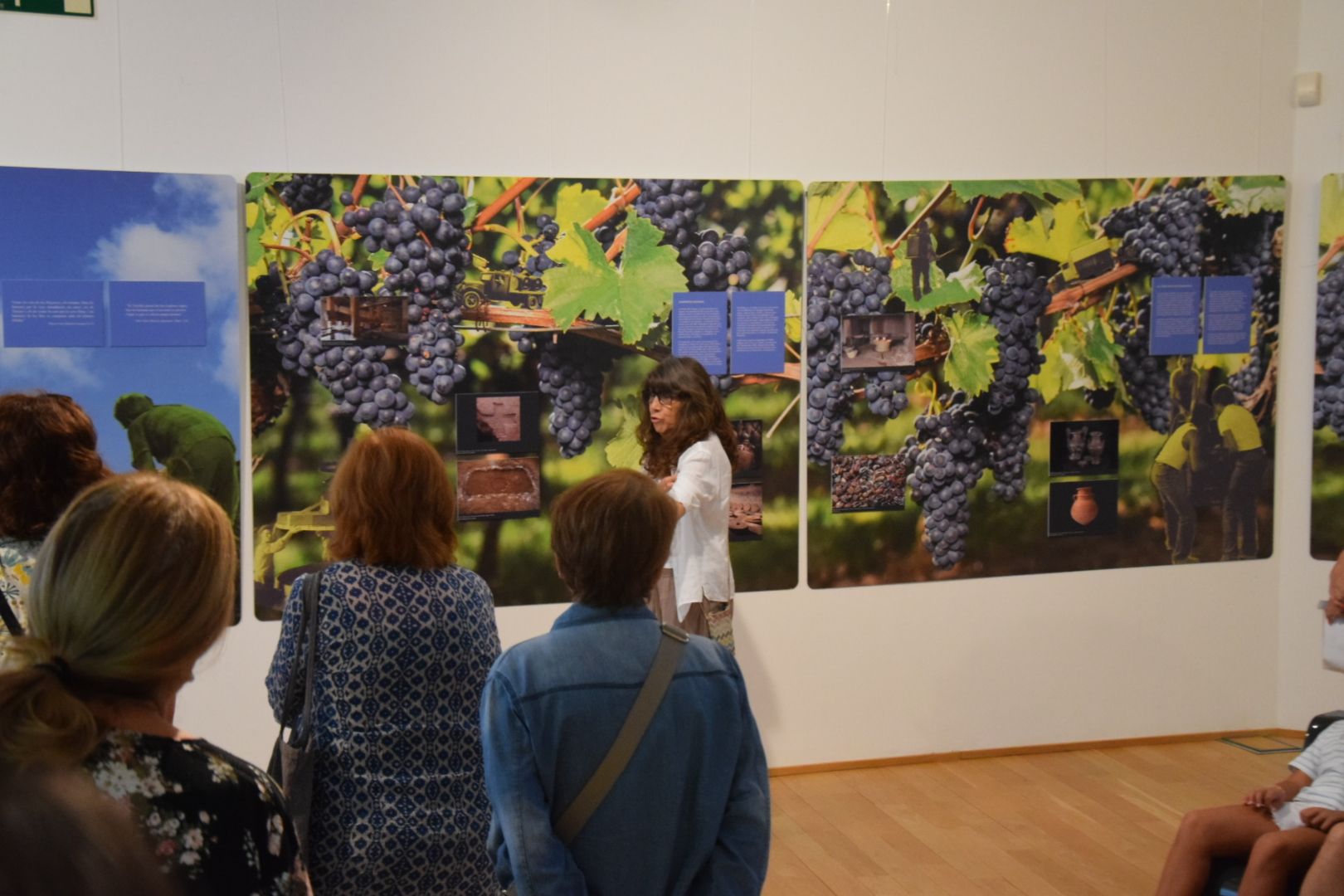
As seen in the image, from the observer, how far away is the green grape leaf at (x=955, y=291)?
5355mm

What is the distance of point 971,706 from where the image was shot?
5.57m

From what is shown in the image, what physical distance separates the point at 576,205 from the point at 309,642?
279 centimetres

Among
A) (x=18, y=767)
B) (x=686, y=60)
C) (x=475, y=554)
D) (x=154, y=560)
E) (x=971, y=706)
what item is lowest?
(x=971, y=706)

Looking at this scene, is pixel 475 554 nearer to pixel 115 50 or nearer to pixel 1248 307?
pixel 115 50

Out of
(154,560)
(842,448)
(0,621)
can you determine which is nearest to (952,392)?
(842,448)

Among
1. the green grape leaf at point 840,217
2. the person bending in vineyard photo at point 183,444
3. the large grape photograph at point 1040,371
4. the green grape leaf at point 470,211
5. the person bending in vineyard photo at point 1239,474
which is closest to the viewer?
the person bending in vineyard photo at point 183,444

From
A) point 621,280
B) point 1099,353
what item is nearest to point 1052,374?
point 1099,353

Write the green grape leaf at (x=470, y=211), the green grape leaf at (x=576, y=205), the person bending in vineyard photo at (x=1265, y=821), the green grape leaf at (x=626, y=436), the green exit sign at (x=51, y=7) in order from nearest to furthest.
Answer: the person bending in vineyard photo at (x=1265, y=821) < the green exit sign at (x=51, y=7) < the green grape leaf at (x=470, y=211) < the green grape leaf at (x=576, y=205) < the green grape leaf at (x=626, y=436)

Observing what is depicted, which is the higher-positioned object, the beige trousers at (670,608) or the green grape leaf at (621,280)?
the green grape leaf at (621,280)

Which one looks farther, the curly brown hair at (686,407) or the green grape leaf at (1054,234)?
the green grape leaf at (1054,234)

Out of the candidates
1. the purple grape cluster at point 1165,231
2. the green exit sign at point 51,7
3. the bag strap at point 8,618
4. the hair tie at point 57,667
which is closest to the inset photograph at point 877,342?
the purple grape cluster at point 1165,231

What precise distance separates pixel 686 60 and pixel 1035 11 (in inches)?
58.2

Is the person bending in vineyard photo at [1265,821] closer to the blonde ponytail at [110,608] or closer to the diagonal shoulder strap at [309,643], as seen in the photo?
the diagonal shoulder strap at [309,643]

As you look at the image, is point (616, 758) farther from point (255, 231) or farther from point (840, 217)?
point (840, 217)
